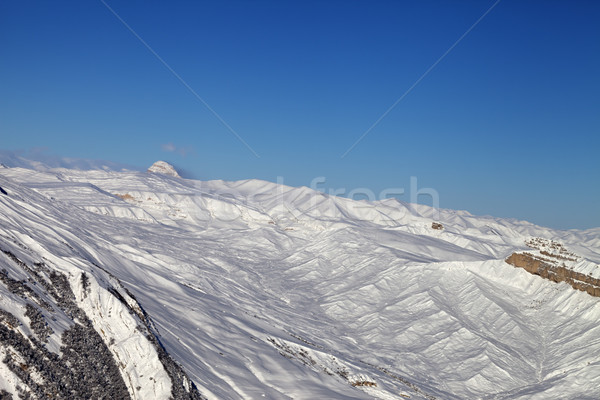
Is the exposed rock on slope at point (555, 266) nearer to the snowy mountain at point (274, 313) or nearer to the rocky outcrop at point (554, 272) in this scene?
the rocky outcrop at point (554, 272)

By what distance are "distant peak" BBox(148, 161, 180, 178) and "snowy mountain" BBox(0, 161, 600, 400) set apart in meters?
81.2

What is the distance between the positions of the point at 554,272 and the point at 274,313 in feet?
106

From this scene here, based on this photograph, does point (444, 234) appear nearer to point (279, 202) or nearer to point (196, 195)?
point (279, 202)

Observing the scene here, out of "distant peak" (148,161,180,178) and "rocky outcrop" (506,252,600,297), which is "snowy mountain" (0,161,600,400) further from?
"distant peak" (148,161,180,178)

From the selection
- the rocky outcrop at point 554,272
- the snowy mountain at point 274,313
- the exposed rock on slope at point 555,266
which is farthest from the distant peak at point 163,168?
the rocky outcrop at point 554,272

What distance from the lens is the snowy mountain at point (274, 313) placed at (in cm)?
1405

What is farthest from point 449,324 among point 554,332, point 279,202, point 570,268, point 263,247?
point 279,202

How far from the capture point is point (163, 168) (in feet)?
636

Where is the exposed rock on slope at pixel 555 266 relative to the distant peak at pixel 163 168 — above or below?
below

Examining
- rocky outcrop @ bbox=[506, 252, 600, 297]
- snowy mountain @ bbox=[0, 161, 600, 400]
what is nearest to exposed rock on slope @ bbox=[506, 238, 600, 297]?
rocky outcrop @ bbox=[506, 252, 600, 297]

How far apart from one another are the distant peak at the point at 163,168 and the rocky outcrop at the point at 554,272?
15467 centimetres

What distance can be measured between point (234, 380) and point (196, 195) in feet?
378

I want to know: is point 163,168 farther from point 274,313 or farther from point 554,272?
point 554,272

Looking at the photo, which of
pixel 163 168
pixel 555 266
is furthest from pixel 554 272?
pixel 163 168
